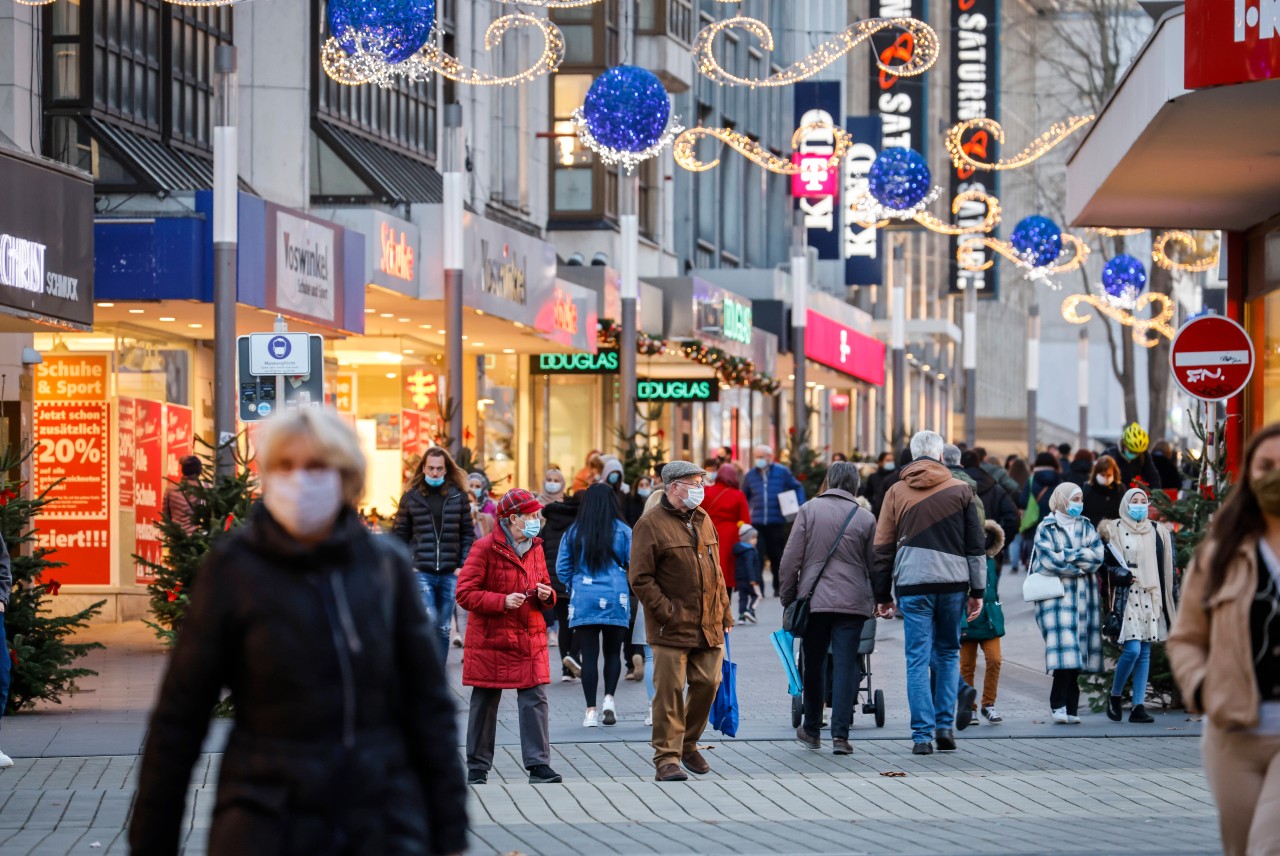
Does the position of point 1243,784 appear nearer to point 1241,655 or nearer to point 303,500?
point 1241,655

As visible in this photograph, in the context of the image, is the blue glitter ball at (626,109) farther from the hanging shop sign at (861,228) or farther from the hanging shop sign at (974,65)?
the hanging shop sign at (974,65)

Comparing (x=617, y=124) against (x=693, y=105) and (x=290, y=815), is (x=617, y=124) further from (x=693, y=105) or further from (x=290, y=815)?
(x=693, y=105)

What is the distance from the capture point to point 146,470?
23828 millimetres

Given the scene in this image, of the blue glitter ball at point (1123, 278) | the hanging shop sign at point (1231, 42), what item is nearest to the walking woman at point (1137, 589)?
the hanging shop sign at point (1231, 42)

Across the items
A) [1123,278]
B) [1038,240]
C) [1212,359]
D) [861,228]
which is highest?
[861,228]

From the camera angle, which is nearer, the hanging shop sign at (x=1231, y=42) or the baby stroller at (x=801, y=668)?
the hanging shop sign at (x=1231, y=42)

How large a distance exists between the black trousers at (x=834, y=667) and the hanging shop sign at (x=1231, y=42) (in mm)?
3714

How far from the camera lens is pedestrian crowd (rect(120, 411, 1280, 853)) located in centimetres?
466

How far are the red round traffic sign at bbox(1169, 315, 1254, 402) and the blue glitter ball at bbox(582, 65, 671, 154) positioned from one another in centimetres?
836

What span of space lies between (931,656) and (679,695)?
2.19 meters

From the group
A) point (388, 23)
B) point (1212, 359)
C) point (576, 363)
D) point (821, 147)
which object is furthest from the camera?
point (821, 147)

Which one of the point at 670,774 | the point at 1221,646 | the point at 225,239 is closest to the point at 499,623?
the point at 670,774

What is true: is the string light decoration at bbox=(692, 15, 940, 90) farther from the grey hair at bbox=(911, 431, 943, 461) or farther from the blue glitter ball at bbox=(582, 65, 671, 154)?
the grey hair at bbox=(911, 431, 943, 461)

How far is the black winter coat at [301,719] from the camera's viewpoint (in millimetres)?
4613
